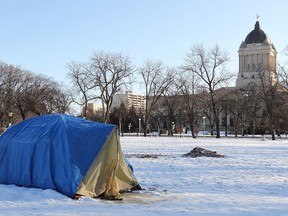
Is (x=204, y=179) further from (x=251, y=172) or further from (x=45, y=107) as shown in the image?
(x=45, y=107)

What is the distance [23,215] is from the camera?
8.32m

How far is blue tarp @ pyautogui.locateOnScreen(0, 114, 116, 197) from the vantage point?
425 inches

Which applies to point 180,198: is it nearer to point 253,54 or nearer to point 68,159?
point 68,159

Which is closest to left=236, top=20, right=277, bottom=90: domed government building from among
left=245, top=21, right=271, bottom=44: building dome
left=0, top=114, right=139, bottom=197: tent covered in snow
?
left=245, top=21, right=271, bottom=44: building dome

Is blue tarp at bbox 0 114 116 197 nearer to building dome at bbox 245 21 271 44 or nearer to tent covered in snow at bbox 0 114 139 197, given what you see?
tent covered in snow at bbox 0 114 139 197

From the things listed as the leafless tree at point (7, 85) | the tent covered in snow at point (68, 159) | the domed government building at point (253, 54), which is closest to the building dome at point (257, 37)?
the domed government building at point (253, 54)

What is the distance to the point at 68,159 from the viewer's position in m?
10.9

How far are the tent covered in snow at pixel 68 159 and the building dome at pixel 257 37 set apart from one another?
11303 cm

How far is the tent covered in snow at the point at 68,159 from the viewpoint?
10774 millimetres

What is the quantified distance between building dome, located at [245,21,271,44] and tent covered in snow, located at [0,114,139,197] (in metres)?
113

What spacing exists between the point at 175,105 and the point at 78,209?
69337 mm

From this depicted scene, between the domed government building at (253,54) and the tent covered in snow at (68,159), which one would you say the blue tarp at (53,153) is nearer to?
the tent covered in snow at (68,159)

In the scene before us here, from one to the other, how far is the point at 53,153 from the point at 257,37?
11576 cm

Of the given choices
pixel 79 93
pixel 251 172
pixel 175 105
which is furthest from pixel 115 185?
pixel 175 105
